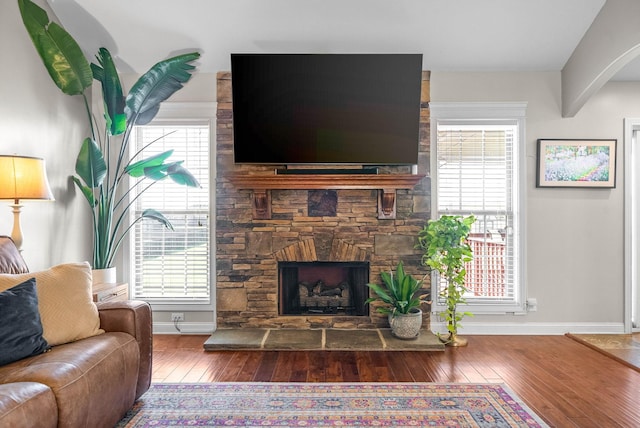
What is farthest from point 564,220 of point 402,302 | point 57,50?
point 57,50

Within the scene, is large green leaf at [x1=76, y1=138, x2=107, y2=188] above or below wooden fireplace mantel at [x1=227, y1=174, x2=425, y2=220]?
above

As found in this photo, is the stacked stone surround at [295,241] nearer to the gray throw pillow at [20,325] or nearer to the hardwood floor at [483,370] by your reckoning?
the hardwood floor at [483,370]

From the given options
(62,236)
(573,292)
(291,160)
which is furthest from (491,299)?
(62,236)

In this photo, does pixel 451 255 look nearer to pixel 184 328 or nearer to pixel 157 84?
pixel 184 328

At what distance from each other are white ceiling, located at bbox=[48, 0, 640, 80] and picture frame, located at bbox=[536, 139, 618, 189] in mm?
723

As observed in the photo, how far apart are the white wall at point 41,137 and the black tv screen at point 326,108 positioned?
1.43m

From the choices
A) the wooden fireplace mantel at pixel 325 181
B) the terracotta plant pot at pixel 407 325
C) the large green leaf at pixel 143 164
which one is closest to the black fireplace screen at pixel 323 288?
the terracotta plant pot at pixel 407 325

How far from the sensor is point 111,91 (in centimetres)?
345

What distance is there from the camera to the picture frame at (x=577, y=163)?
3.94 meters

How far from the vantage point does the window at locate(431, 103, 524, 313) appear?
4.02 meters

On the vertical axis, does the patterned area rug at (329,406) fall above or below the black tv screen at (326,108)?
below

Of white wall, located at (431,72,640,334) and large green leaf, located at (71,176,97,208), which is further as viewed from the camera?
white wall, located at (431,72,640,334)

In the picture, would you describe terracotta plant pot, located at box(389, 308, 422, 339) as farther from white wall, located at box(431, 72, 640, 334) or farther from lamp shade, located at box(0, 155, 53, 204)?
lamp shade, located at box(0, 155, 53, 204)

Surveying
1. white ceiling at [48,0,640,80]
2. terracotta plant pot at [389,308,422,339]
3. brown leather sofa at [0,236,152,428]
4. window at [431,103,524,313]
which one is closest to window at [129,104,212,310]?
white ceiling at [48,0,640,80]
